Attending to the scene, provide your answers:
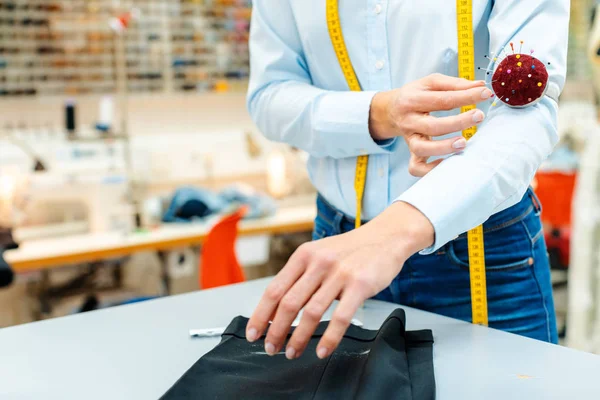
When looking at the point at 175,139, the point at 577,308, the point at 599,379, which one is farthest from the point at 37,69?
the point at 599,379

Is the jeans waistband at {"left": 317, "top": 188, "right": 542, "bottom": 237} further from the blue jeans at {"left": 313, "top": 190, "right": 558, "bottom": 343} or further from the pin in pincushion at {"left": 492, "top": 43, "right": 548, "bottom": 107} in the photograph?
the pin in pincushion at {"left": 492, "top": 43, "right": 548, "bottom": 107}

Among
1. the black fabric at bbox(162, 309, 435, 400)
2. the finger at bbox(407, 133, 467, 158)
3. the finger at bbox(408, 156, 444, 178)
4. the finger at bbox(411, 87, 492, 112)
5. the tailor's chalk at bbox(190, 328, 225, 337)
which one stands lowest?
the tailor's chalk at bbox(190, 328, 225, 337)

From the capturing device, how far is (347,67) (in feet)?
4.17

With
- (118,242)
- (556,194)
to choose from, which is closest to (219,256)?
(118,242)

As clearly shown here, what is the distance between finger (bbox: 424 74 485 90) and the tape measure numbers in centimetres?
22

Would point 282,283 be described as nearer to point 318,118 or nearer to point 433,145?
point 433,145

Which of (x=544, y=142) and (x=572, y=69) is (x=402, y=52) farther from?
(x=572, y=69)

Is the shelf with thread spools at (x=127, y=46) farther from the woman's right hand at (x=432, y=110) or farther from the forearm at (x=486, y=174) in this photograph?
the forearm at (x=486, y=174)

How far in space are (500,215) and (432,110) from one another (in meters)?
0.31

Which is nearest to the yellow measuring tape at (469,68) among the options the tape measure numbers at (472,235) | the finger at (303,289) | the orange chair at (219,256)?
the tape measure numbers at (472,235)

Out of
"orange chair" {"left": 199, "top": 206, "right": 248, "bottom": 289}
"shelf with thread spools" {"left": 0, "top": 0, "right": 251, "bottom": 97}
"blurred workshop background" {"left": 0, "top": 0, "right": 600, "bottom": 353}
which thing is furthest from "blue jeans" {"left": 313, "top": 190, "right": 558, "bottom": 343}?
"shelf with thread spools" {"left": 0, "top": 0, "right": 251, "bottom": 97}

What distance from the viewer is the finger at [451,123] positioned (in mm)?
891

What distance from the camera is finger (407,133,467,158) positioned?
0.91 meters

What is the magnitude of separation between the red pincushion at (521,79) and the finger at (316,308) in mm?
393
